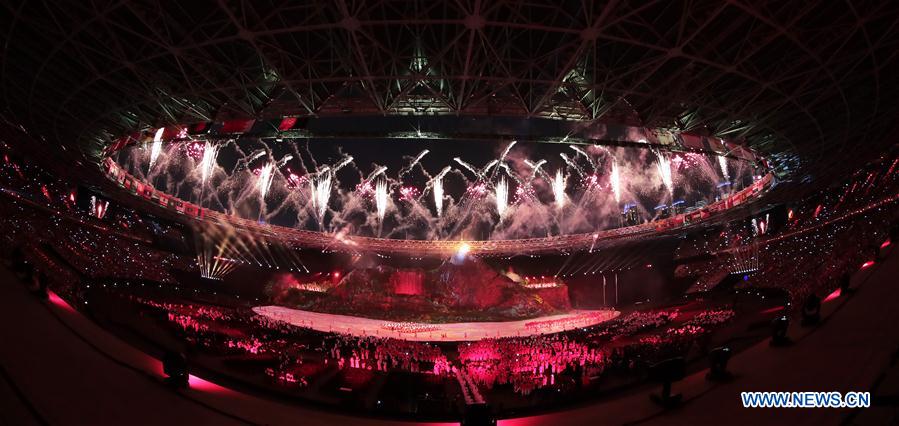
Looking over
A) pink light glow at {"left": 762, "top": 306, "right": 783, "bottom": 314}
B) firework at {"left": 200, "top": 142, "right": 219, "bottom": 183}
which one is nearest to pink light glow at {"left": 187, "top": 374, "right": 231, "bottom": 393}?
pink light glow at {"left": 762, "top": 306, "right": 783, "bottom": 314}

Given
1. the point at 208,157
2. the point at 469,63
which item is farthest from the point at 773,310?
the point at 208,157

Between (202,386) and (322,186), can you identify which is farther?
(322,186)

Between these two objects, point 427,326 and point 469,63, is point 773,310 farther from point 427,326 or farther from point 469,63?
point 427,326

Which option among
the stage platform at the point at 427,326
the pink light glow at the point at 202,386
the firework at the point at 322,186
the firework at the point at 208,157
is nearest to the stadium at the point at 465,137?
the pink light glow at the point at 202,386

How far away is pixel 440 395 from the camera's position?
13.8 metres

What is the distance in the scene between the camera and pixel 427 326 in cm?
4359

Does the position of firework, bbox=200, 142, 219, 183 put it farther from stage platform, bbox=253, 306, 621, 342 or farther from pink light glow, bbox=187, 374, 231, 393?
pink light glow, bbox=187, 374, 231, 393

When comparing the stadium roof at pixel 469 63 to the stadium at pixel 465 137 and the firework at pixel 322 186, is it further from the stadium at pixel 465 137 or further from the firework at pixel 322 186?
the firework at pixel 322 186

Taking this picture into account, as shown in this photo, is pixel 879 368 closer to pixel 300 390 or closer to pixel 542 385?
pixel 542 385

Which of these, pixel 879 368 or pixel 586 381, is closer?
pixel 879 368

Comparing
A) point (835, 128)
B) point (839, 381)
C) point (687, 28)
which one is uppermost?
point (687, 28)

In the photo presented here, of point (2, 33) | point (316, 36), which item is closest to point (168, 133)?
Answer: point (2, 33)

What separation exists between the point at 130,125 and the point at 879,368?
29120 millimetres

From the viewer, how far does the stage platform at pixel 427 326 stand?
36562 millimetres
